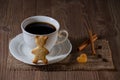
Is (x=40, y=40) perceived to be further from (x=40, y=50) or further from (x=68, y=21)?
(x=68, y=21)

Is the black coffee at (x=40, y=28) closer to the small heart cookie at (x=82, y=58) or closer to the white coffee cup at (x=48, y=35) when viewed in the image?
the white coffee cup at (x=48, y=35)

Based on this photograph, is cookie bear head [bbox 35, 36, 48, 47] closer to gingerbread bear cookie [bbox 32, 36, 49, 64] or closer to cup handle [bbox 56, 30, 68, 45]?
gingerbread bear cookie [bbox 32, 36, 49, 64]

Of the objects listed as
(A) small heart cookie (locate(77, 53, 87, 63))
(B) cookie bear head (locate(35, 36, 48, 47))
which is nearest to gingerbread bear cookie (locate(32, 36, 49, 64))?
(B) cookie bear head (locate(35, 36, 48, 47))

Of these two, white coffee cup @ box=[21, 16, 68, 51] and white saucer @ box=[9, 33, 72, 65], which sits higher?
white coffee cup @ box=[21, 16, 68, 51]

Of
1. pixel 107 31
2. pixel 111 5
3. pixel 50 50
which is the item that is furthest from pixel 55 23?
pixel 111 5

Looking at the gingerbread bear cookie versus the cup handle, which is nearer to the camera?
the gingerbread bear cookie

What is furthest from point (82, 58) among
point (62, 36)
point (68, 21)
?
point (68, 21)

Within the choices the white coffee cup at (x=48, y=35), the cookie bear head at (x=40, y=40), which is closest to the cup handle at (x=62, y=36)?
the white coffee cup at (x=48, y=35)
